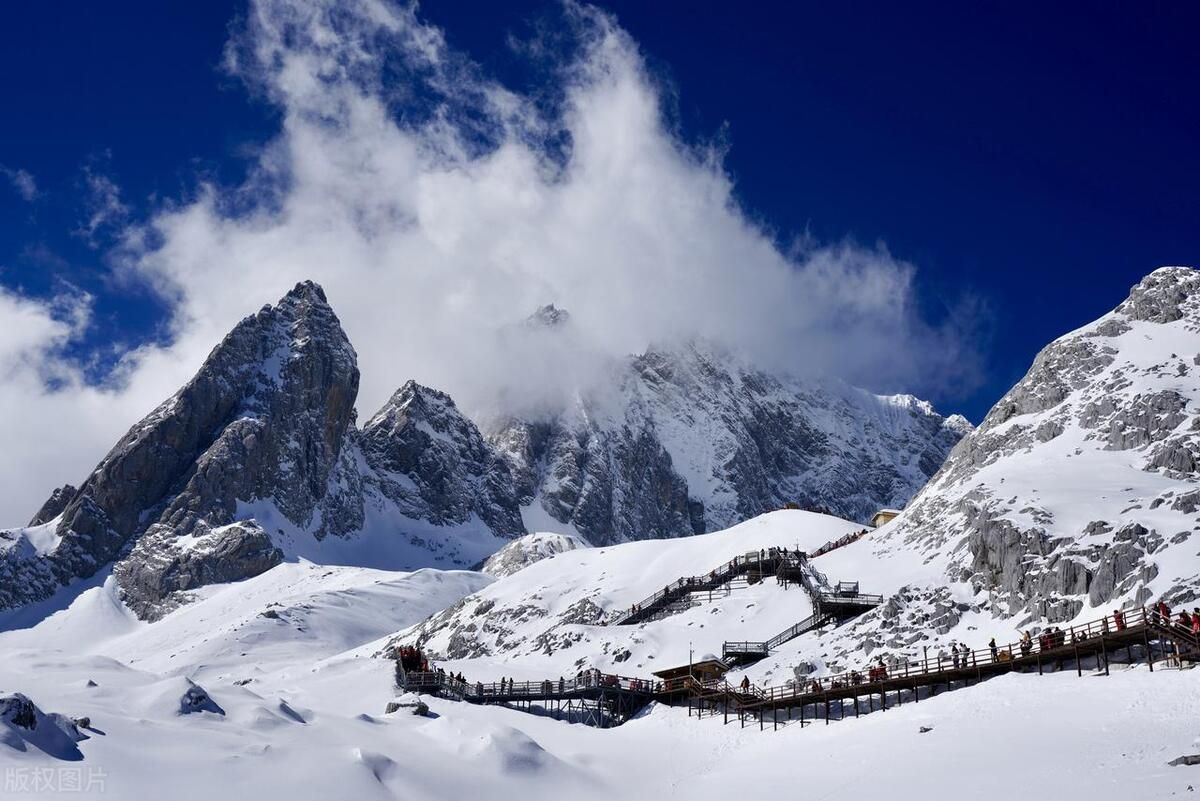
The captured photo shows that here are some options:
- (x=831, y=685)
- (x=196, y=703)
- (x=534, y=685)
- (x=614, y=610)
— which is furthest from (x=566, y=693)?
(x=614, y=610)

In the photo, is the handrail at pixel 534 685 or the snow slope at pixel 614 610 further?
the snow slope at pixel 614 610

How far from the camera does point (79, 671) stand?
71.1 m

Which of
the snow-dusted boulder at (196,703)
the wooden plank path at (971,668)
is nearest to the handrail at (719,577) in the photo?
the wooden plank path at (971,668)

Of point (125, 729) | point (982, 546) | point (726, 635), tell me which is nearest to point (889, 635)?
point (982, 546)

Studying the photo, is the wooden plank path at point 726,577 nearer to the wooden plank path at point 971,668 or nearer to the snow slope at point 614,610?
the snow slope at point 614,610

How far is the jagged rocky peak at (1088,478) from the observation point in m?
69.6

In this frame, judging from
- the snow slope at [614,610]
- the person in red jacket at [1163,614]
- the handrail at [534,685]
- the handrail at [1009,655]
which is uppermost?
the snow slope at [614,610]

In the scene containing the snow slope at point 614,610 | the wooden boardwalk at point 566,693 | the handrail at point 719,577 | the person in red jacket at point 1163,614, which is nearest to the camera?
the person in red jacket at point 1163,614

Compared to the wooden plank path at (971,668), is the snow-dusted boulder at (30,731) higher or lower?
lower

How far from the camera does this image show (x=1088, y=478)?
83.8 meters

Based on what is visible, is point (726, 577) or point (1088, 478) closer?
point (1088, 478)

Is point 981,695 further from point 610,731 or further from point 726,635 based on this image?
point 726,635

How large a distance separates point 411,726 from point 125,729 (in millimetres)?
18640

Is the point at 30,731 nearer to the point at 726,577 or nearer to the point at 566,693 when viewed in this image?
the point at 566,693
